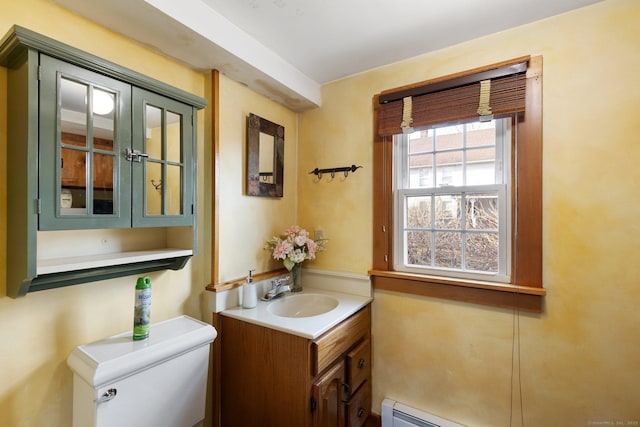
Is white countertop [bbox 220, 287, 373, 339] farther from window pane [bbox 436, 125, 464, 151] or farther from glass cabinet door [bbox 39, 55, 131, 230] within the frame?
window pane [bbox 436, 125, 464, 151]

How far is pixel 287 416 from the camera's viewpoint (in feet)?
4.34

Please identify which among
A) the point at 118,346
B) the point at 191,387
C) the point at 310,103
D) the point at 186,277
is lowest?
the point at 191,387

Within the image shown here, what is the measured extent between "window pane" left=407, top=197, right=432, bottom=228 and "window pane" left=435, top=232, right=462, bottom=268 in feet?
0.36

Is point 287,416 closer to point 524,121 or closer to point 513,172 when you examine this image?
point 513,172

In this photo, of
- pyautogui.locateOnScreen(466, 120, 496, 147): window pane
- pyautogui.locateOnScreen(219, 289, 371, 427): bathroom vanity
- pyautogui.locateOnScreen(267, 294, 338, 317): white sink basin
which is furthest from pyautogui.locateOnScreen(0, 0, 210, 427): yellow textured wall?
pyautogui.locateOnScreen(466, 120, 496, 147): window pane

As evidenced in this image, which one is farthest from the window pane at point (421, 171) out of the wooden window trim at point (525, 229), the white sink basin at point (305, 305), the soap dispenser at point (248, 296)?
the soap dispenser at point (248, 296)

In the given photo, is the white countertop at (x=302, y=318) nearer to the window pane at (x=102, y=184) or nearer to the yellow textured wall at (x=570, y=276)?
the yellow textured wall at (x=570, y=276)

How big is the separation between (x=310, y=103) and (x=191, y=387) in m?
1.83

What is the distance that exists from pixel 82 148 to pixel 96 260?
41cm

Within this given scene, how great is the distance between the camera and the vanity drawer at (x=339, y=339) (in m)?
1.29

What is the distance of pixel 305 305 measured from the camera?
1.90m

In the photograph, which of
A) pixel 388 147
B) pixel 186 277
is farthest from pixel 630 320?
pixel 186 277

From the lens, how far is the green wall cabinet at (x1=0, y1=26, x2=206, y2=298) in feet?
2.93

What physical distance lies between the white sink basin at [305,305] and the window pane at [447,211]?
0.82 meters
